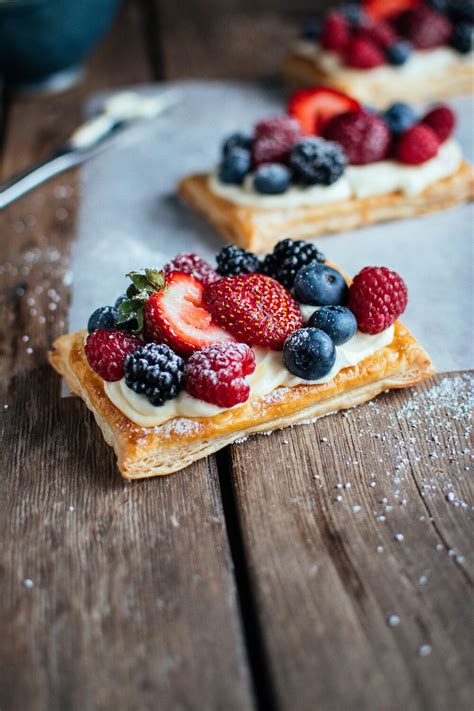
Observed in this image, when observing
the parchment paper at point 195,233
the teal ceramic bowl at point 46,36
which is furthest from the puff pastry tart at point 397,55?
the teal ceramic bowl at point 46,36

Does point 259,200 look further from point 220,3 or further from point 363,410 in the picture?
point 220,3

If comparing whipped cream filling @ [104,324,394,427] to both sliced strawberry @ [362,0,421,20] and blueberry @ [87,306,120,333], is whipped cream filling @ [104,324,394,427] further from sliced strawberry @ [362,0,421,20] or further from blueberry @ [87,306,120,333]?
sliced strawberry @ [362,0,421,20]

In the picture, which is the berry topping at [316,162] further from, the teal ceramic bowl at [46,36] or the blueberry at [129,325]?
the teal ceramic bowl at [46,36]

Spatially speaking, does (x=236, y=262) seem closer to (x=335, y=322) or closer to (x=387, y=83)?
(x=335, y=322)

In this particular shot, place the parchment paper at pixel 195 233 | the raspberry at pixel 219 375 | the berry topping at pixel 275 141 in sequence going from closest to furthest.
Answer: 1. the raspberry at pixel 219 375
2. the parchment paper at pixel 195 233
3. the berry topping at pixel 275 141

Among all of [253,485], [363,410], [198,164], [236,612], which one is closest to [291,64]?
[198,164]
